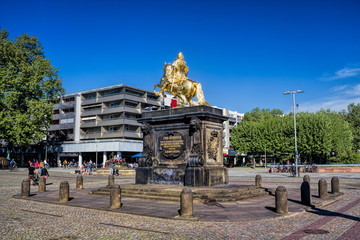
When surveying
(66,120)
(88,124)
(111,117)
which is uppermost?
(111,117)

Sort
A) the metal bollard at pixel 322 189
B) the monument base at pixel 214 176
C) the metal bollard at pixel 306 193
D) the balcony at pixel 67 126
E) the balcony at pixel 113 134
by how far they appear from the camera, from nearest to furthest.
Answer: the metal bollard at pixel 306 193, the metal bollard at pixel 322 189, the monument base at pixel 214 176, the balcony at pixel 113 134, the balcony at pixel 67 126

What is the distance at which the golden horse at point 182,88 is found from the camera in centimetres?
1808

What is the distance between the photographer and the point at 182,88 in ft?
59.6

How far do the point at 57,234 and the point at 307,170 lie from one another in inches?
1641

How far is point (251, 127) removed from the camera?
230 feet

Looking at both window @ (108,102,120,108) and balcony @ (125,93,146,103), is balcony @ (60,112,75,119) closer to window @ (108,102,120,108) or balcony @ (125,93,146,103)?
window @ (108,102,120,108)

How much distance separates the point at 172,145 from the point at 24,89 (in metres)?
38.4

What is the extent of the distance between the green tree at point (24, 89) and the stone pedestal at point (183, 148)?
32537mm

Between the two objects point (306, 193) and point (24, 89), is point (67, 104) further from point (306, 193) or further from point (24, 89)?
point (306, 193)

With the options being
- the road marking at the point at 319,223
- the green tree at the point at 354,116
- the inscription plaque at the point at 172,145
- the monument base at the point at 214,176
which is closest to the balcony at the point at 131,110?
the green tree at the point at 354,116

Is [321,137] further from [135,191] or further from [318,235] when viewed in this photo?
[318,235]

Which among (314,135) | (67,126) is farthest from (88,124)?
(314,135)

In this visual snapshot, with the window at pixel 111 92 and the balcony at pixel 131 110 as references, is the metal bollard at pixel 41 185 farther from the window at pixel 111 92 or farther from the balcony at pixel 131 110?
the window at pixel 111 92

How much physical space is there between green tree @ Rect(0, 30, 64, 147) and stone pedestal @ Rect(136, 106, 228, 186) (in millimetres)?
32537
